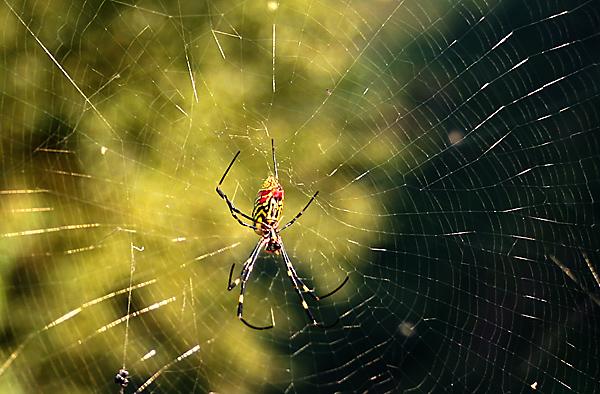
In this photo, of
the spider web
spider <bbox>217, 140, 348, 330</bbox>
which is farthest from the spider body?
the spider web

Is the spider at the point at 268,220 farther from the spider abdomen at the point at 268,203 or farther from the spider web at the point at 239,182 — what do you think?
the spider web at the point at 239,182

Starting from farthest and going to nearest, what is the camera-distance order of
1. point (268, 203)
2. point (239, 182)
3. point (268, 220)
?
point (239, 182) → point (268, 220) → point (268, 203)

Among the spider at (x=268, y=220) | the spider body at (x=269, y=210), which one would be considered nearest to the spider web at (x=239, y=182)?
the spider at (x=268, y=220)

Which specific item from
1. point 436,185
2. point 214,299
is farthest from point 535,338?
point 214,299

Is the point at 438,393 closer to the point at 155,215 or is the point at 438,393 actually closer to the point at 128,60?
the point at 155,215

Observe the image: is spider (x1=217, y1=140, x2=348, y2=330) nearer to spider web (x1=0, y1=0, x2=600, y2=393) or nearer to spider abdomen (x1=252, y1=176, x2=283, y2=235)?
spider abdomen (x1=252, y1=176, x2=283, y2=235)

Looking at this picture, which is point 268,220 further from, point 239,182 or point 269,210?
point 239,182

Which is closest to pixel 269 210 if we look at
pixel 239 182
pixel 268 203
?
pixel 268 203

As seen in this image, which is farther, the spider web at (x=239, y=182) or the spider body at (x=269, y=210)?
the spider web at (x=239, y=182)
